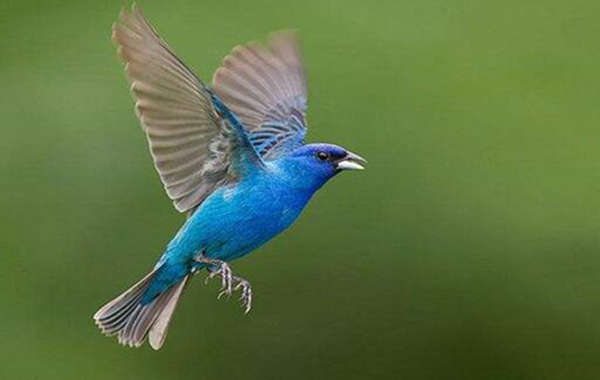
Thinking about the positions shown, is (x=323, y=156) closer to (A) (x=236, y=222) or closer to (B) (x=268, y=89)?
(A) (x=236, y=222)

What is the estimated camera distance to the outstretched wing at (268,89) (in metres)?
4.28

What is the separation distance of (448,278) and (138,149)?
1354mm

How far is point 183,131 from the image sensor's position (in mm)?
3488

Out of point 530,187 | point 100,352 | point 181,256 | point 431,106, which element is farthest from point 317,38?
point 181,256

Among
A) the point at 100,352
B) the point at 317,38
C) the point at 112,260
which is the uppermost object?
the point at 317,38

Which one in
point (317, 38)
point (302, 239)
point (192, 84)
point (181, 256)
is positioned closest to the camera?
point (192, 84)

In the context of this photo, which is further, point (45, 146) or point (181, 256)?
point (45, 146)

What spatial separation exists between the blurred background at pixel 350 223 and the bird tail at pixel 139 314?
2.33m

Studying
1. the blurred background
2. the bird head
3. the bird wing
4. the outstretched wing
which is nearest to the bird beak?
the bird head

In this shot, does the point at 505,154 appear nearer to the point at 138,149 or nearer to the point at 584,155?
the point at 584,155

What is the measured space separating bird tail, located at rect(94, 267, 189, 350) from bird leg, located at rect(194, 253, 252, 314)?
12.1 inches

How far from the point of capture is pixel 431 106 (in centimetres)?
682

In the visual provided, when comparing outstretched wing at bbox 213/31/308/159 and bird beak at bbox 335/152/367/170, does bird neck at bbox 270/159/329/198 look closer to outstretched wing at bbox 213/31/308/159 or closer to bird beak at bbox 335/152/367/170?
bird beak at bbox 335/152/367/170

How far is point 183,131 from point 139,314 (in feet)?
1.84
